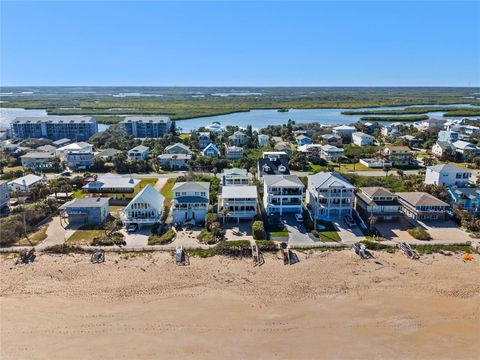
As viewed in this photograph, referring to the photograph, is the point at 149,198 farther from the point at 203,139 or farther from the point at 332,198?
the point at 203,139

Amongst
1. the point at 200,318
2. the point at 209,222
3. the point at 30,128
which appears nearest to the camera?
the point at 200,318

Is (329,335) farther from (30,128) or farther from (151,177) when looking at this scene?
(30,128)

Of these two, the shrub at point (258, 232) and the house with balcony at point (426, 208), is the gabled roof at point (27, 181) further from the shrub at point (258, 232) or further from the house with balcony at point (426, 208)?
the house with balcony at point (426, 208)

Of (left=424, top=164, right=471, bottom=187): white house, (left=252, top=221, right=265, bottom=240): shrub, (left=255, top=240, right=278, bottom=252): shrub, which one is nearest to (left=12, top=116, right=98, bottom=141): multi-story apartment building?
(left=252, top=221, right=265, bottom=240): shrub

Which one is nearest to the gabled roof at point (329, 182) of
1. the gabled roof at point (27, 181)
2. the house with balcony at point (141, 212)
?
the house with balcony at point (141, 212)

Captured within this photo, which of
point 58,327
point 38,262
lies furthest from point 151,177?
point 58,327

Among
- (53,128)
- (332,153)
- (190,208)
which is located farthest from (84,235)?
(53,128)
